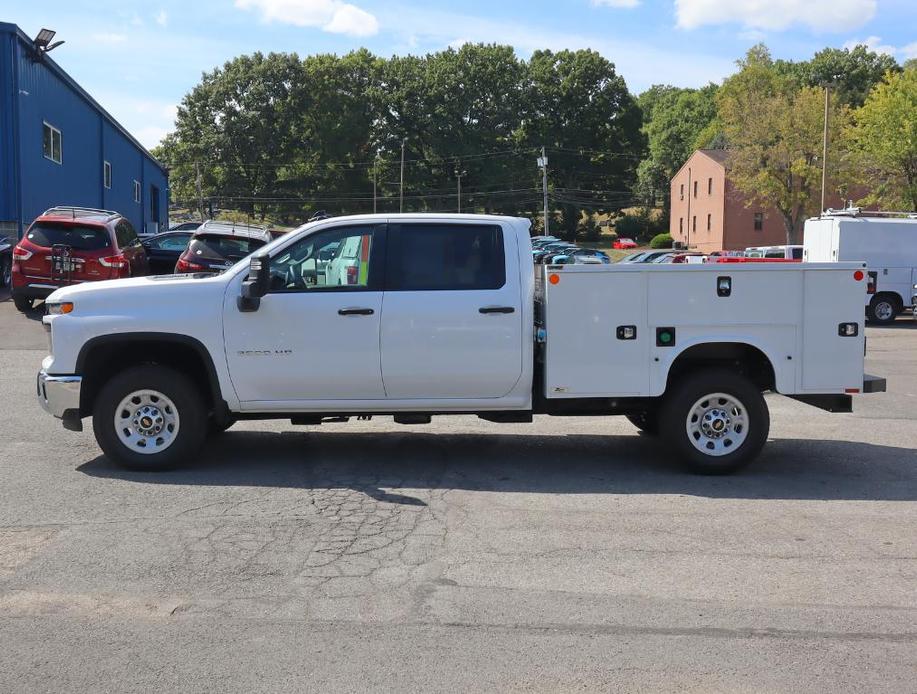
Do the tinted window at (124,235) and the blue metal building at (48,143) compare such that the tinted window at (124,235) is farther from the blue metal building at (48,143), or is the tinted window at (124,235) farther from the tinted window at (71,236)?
the blue metal building at (48,143)

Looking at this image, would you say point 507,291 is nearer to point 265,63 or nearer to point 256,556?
point 256,556

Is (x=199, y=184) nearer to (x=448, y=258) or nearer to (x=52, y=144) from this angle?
(x=52, y=144)

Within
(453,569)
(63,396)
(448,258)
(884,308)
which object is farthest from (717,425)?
(884,308)

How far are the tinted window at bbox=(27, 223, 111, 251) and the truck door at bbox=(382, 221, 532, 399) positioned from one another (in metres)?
12.3

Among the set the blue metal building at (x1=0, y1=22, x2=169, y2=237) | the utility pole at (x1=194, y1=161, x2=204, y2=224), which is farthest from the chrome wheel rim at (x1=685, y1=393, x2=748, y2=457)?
the utility pole at (x1=194, y1=161, x2=204, y2=224)

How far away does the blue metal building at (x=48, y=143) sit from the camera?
25719mm

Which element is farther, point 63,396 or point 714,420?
point 714,420

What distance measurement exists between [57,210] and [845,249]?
19070 millimetres

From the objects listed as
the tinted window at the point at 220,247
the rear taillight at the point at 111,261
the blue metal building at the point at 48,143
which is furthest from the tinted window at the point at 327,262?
the blue metal building at the point at 48,143

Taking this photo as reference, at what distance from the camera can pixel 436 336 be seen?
7.12 metres

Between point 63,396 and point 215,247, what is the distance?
11315mm

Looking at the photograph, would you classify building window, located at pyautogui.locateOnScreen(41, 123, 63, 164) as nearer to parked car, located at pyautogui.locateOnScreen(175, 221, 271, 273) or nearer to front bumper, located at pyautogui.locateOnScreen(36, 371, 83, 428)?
parked car, located at pyautogui.locateOnScreen(175, 221, 271, 273)

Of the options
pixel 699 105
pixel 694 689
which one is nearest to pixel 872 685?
pixel 694 689

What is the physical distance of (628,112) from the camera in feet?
289
